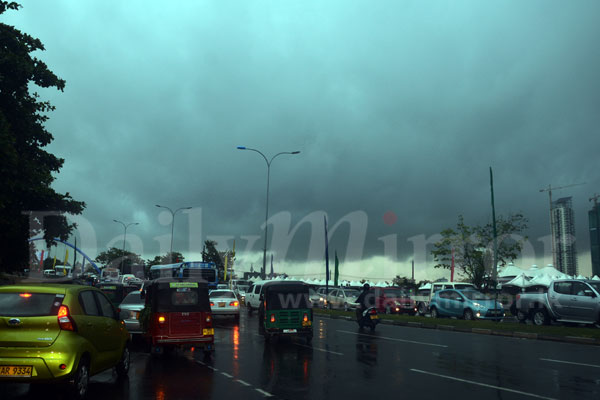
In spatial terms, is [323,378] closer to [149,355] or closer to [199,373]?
[199,373]

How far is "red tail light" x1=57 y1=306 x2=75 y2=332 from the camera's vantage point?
293 inches

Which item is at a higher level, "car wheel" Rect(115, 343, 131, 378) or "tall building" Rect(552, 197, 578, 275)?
"tall building" Rect(552, 197, 578, 275)

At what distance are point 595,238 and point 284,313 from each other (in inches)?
3945

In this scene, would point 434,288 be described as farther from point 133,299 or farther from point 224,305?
point 133,299

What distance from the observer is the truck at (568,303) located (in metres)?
20.6

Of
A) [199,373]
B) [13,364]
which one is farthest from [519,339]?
[13,364]

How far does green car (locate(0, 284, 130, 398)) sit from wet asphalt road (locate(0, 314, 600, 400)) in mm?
925

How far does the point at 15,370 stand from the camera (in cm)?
704

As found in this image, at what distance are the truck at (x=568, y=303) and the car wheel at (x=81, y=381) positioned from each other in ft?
→ 64.5

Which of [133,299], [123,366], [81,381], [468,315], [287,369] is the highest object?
[133,299]

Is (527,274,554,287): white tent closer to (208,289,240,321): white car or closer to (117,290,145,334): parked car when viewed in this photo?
(208,289,240,321): white car

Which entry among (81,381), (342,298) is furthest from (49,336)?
(342,298)

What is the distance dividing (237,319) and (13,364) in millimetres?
19849

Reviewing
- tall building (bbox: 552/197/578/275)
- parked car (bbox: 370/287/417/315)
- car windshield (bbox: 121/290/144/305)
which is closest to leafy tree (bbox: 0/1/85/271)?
car windshield (bbox: 121/290/144/305)
